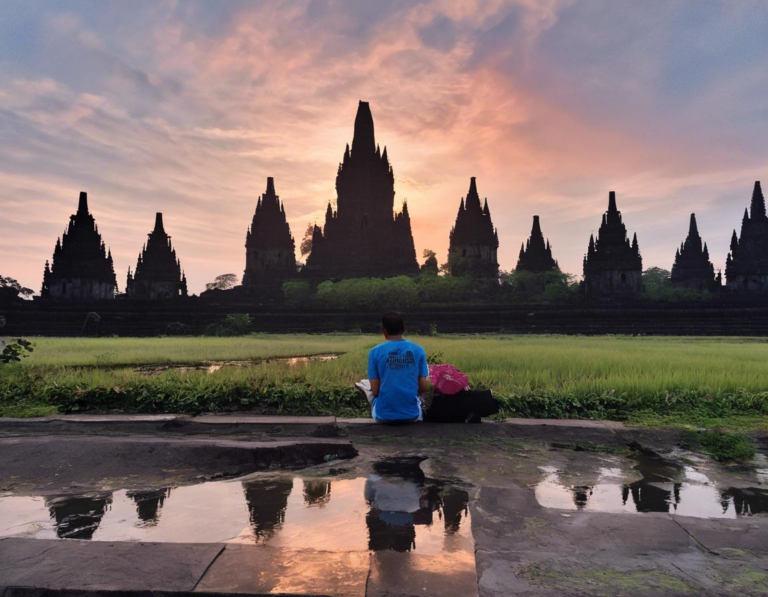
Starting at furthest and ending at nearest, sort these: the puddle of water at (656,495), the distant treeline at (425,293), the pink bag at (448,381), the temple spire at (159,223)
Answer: the temple spire at (159,223) → the distant treeline at (425,293) → the pink bag at (448,381) → the puddle of water at (656,495)

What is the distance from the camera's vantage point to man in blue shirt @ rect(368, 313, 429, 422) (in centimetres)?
456

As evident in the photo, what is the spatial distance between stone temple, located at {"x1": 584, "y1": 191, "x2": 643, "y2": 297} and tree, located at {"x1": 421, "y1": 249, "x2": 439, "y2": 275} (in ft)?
44.7

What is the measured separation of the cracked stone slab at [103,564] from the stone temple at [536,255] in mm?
58106

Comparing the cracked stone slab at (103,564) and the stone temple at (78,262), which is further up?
the stone temple at (78,262)

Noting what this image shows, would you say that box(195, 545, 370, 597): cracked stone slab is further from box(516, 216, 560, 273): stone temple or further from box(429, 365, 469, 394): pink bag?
box(516, 216, 560, 273): stone temple

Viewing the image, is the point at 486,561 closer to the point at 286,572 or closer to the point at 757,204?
the point at 286,572

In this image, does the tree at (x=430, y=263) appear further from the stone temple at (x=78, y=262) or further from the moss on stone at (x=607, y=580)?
the moss on stone at (x=607, y=580)

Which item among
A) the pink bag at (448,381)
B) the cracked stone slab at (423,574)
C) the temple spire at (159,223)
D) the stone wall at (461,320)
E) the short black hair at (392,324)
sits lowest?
the cracked stone slab at (423,574)

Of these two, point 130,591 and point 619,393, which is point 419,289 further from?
point 130,591

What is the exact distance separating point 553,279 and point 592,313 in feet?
93.6

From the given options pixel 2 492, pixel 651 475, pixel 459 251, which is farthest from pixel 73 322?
pixel 459 251

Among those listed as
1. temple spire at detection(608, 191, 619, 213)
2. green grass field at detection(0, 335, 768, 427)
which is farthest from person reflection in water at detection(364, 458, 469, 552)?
temple spire at detection(608, 191, 619, 213)

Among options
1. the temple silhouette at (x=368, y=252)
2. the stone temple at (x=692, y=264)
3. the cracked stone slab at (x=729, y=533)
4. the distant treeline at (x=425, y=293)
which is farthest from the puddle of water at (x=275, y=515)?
the stone temple at (x=692, y=264)

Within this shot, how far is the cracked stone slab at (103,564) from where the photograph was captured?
6.70 ft
